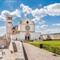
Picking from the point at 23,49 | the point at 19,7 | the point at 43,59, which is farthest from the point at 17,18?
the point at 43,59

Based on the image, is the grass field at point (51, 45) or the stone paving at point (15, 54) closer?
the stone paving at point (15, 54)

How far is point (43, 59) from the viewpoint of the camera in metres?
3.33

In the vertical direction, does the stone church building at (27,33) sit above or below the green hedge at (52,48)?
above

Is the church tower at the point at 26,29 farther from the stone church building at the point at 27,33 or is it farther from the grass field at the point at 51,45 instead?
the grass field at the point at 51,45

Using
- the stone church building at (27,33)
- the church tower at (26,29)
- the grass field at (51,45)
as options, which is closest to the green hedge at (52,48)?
the grass field at (51,45)

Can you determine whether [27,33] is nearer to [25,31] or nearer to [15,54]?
[25,31]

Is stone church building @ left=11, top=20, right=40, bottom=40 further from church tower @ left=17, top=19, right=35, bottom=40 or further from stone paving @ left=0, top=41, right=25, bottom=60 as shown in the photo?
stone paving @ left=0, top=41, right=25, bottom=60

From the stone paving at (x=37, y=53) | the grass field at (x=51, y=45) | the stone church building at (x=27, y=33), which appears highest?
the stone church building at (x=27, y=33)

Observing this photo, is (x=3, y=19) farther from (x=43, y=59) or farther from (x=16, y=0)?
(x=43, y=59)

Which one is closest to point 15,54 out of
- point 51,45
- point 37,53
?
point 37,53

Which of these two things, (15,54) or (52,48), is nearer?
(15,54)

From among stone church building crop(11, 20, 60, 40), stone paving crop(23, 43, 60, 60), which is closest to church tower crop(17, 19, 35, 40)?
stone church building crop(11, 20, 60, 40)

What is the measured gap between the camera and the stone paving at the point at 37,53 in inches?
132

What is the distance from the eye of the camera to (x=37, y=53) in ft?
11.2
